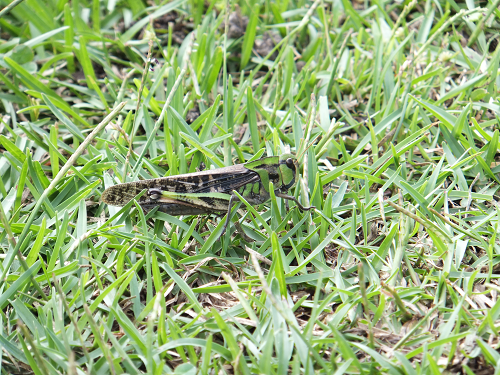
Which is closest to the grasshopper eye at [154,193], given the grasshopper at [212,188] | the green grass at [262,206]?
the grasshopper at [212,188]

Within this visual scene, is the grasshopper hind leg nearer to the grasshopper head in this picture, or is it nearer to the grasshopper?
the grasshopper

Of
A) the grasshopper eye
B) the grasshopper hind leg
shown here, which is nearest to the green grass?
the grasshopper hind leg

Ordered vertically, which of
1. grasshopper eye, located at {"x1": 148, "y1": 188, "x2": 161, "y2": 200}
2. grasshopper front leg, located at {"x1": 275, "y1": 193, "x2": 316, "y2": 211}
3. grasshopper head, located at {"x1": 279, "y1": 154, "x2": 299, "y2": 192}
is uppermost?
grasshopper eye, located at {"x1": 148, "y1": 188, "x2": 161, "y2": 200}

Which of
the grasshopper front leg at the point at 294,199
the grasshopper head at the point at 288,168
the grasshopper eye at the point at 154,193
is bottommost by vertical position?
the grasshopper front leg at the point at 294,199

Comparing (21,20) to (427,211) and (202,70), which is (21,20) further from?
(427,211)

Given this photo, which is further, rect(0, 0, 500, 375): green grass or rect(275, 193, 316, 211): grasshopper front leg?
rect(275, 193, 316, 211): grasshopper front leg

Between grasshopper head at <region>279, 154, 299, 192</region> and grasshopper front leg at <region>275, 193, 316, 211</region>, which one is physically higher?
grasshopper head at <region>279, 154, 299, 192</region>

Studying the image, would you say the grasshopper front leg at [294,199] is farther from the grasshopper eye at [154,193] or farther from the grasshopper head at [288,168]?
the grasshopper eye at [154,193]

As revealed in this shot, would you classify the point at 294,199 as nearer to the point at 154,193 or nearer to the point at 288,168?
the point at 288,168
